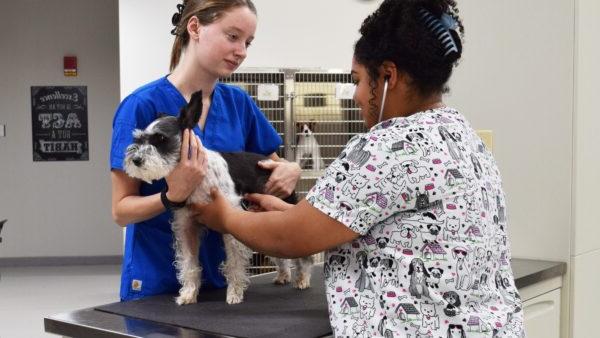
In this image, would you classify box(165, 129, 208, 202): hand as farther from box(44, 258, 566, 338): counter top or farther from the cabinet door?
the cabinet door

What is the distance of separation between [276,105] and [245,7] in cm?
294

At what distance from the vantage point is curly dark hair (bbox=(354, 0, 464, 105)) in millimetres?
1325

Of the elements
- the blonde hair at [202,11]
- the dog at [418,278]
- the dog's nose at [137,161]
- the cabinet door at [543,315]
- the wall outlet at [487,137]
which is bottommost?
the cabinet door at [543,315]

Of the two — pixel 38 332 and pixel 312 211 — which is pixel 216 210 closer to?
pixel 312 211

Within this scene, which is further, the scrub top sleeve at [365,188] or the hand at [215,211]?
the hand at [215,211]

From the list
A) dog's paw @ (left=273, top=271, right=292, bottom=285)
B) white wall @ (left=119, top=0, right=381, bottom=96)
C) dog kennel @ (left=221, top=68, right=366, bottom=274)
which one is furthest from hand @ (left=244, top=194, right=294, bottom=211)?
white wall @ (left=119, top=0, right=381, bottom=96)

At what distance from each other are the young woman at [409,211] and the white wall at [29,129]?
725 cm

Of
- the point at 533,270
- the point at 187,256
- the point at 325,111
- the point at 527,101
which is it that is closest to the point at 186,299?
the point at 187,256

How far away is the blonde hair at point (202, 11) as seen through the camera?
1754 millimetres

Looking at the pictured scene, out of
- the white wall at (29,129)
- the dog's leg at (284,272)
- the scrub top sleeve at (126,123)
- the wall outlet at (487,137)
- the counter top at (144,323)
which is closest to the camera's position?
the counter top at (144,323)

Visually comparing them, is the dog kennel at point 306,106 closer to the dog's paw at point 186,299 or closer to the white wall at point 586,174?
the white wall at point 586,174

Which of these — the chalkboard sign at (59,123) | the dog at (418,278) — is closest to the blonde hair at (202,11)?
the dog at (418,278)

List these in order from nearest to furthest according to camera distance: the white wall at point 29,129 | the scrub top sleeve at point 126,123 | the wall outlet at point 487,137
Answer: the scrub top sleeve at point 126,123 < the wall outlet at point 487,137 < the white wall at point 29,129

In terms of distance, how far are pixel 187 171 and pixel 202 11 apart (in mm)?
464
